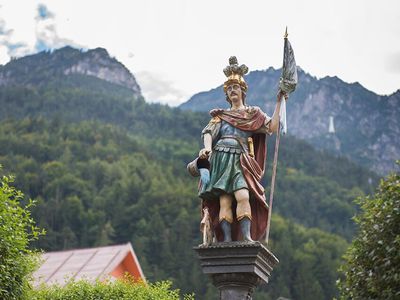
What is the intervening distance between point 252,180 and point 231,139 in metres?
0.63

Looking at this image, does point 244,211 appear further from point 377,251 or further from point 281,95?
point 377,251

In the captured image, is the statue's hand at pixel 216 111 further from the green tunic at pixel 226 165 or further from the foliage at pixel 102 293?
the foliage at pixel 102 293

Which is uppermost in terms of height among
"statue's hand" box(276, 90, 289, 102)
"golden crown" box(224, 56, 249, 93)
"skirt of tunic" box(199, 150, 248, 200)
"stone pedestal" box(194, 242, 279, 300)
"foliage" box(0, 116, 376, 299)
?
"foliage" box(0, 116, 376, 299)

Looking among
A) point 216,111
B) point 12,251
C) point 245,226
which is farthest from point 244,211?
point 12,251

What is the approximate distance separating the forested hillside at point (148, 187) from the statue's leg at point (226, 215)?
5127 centimetres

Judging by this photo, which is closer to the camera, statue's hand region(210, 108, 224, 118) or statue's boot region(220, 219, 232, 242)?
statue's boot region(220, 219, 232, 242)

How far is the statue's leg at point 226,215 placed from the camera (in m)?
9.78

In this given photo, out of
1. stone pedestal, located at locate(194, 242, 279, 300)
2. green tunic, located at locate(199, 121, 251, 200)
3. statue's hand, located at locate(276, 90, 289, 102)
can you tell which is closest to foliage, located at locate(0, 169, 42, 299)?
green tunic, located at locate(199, 121, 251, 200)

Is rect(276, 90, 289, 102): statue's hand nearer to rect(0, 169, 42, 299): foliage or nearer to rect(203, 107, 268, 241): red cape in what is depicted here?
rect(203, 107, 268, 241): red cape

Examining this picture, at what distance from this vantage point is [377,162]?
576 ft

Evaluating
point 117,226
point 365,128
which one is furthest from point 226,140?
point 365,128

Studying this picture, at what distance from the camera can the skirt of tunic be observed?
9812 mm

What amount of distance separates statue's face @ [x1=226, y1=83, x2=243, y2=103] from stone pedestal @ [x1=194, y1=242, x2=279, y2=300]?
2.04 m

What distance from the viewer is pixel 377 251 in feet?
42.7
